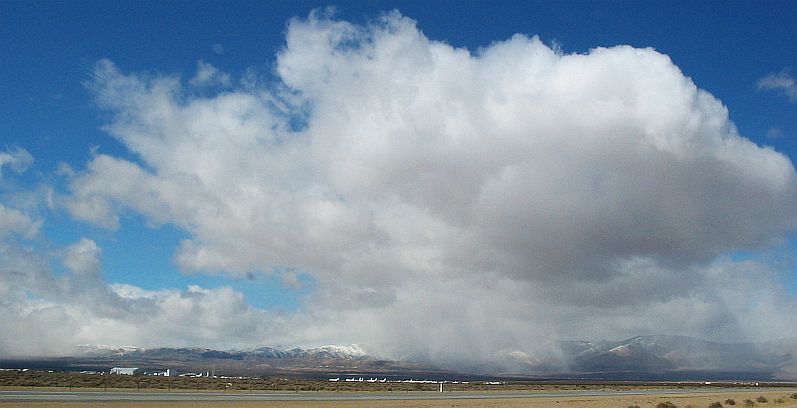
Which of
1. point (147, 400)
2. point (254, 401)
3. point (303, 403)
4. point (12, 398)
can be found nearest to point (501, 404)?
point (303, 403)

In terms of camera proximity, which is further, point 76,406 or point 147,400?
point 147,400

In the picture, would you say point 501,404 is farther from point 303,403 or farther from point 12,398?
point 12,398

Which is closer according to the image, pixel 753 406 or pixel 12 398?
pixel 12 398

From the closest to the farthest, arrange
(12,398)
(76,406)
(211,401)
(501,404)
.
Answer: (76,406) < (12,398) < (211,401) < (501,404)

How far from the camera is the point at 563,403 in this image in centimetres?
7600

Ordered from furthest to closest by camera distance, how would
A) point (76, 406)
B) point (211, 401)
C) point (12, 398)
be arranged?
point (211, 401), point (12, 398), point (76, 406)

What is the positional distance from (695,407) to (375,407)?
3781 centimetres

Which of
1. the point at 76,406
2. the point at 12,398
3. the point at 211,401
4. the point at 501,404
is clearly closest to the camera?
the point at 76,406

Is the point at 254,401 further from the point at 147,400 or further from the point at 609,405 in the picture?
the point at 609,405

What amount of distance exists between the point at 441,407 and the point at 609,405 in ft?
71.4

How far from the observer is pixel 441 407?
216 feet

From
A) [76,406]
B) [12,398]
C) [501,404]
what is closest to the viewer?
[76,406]

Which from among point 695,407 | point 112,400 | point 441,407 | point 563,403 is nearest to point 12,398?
point 112,400

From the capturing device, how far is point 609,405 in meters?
74.8
